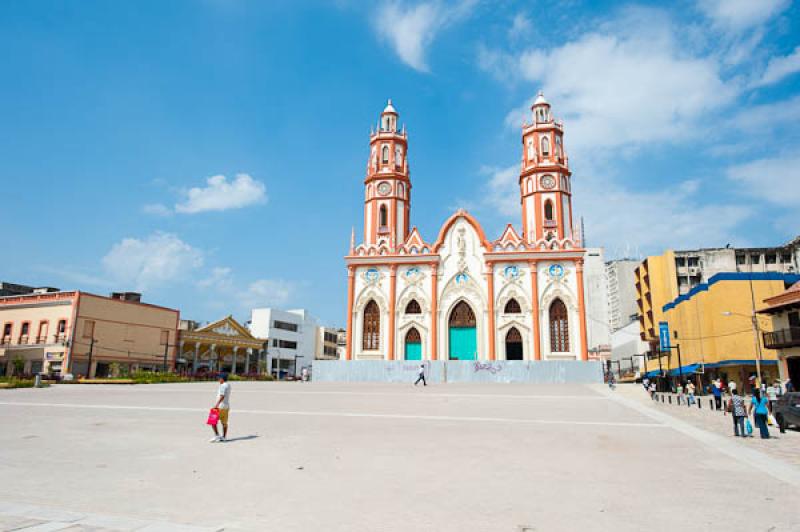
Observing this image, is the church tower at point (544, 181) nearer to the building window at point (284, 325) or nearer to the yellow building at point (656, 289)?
the yellow building at point (656, 289)

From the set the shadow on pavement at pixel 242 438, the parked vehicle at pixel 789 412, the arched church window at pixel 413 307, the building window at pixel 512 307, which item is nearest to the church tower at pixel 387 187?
the arched church window at pixel 413 307

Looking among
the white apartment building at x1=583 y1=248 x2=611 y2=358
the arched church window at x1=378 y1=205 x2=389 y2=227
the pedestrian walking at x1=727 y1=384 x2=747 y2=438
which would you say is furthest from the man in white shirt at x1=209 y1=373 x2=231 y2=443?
the white apartment building at x1=583 y1=248 x2=611 y2=358

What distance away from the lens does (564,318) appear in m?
46.5

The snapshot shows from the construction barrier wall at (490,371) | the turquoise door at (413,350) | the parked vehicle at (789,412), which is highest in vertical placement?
the turquoise door at (413,350)

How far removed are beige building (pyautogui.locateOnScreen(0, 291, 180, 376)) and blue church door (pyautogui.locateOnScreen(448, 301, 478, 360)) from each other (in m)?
26.4

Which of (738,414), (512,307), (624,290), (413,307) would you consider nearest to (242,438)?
(738,414)

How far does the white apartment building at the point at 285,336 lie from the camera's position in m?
77.0

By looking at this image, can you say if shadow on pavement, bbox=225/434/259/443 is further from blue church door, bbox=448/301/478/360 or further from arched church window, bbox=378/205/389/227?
arched church window, bbox=378/205/389/227

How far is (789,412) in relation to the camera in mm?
15000

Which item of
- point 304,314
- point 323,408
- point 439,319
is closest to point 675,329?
point 439,319

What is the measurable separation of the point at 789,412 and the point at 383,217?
137ft

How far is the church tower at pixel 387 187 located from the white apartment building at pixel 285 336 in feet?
96.1

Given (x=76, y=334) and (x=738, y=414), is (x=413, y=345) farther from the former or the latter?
(x=738, y=414)

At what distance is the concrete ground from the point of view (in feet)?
18.2
